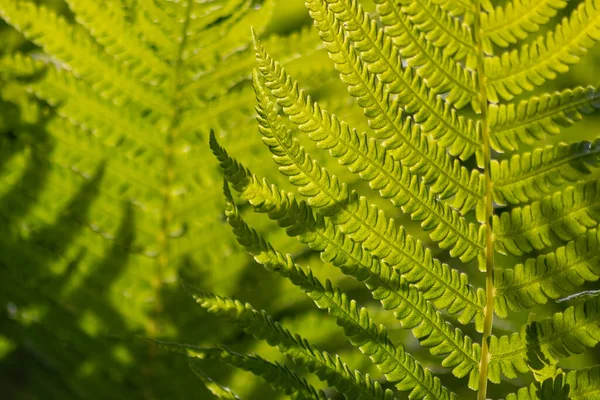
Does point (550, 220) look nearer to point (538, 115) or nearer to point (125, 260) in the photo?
point (538, 115)

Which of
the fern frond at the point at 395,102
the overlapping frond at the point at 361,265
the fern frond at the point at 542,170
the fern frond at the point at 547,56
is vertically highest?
the fern frond at the point at 547,56

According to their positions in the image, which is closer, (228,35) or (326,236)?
(326,236)

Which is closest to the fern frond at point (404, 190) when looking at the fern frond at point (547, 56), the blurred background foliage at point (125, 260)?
the fern frond at point (547, 56)

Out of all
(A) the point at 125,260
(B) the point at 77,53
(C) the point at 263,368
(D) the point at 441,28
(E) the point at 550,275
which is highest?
(D) the point at 441,28

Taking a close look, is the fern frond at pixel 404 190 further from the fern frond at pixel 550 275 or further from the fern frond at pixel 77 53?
the fern frond at pixel 77 53

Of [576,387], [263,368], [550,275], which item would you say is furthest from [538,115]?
[263,368]

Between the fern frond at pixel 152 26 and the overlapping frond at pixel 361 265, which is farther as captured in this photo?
the fern frond at pixel 152 26

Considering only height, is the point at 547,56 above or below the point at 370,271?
above
